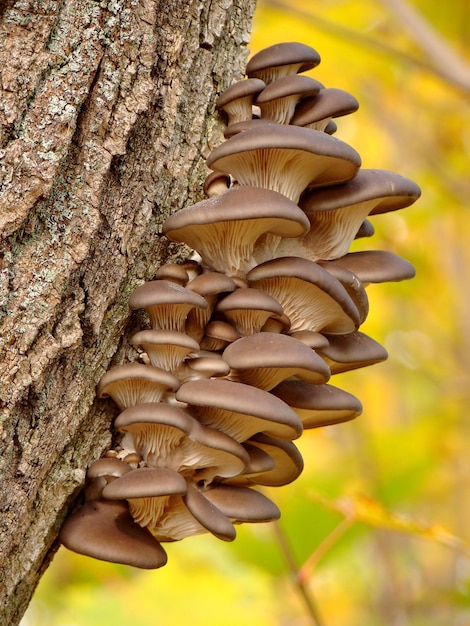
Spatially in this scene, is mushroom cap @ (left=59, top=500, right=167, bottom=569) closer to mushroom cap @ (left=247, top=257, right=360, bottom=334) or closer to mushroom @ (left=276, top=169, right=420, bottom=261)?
mushroom cap @ (left=247, top=257, right=360, bottom=334)

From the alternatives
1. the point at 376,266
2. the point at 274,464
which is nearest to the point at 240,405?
the point at 274,464

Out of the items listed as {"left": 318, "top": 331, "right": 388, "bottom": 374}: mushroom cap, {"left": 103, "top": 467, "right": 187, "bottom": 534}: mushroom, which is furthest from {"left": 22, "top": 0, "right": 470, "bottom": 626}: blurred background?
{"left": 103, "top": 467, "right": 187, "bottom": 534}: mushroom

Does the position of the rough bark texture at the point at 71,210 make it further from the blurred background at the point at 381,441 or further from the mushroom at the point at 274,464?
the blurred background at the point at 381,441

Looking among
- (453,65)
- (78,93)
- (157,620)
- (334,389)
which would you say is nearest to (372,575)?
(157,620)

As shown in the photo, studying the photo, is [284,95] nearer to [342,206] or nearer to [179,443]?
[342,206]

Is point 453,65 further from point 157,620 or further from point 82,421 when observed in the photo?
point 157,620
